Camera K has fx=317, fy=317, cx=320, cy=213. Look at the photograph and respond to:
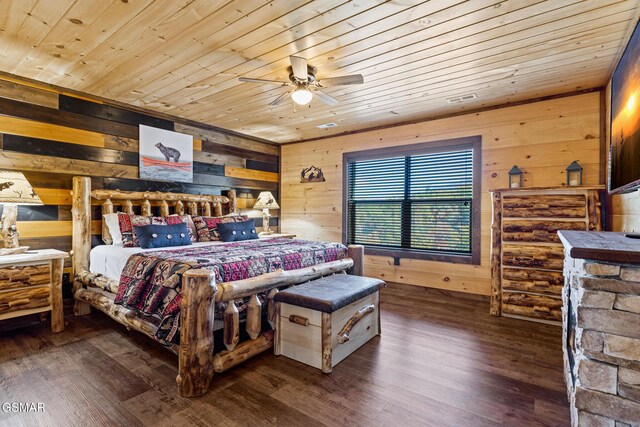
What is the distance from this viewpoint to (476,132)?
158 inches

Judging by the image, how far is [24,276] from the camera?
2.72m

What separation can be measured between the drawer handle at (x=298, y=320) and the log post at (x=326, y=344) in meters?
0.15

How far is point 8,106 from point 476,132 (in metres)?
5.09

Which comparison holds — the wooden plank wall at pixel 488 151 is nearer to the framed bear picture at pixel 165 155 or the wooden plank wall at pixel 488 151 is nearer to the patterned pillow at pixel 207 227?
the patterned pillow at pixel 207 227

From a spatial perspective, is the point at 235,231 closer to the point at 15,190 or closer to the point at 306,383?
the point at 15,190

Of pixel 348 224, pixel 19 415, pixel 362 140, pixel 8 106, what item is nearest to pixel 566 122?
pixel 362 140

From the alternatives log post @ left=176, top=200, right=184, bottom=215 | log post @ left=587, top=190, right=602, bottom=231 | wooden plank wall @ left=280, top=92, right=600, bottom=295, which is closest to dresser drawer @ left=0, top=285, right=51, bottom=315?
log post @ left=176, top=200, right=184, bottom=215

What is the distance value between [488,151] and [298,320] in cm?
317

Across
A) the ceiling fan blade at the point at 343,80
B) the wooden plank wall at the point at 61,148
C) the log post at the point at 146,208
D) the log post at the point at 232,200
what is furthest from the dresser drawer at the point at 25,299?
the ceiling fan blade at the point at 343,80

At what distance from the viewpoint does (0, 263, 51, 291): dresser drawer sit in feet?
8.59

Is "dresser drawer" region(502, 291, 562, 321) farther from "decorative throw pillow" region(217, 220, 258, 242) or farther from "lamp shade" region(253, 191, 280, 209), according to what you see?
"lamp shade" region(253, 191, 280, 209)

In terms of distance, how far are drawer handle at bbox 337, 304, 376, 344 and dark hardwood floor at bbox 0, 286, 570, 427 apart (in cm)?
20

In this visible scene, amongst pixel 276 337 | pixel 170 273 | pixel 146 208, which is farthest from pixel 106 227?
pixel 276 337

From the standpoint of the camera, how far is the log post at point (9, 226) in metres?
2.81
